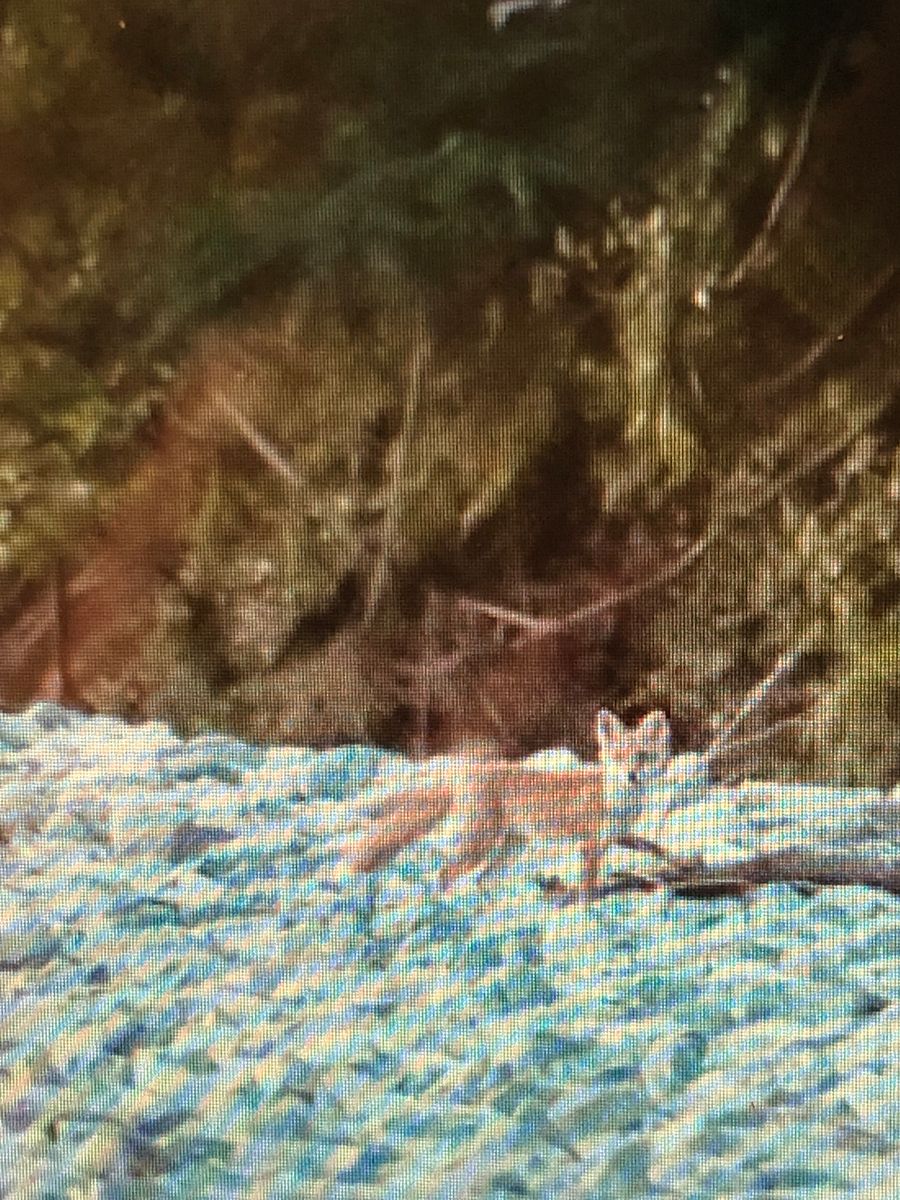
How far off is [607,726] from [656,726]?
32 millimetres

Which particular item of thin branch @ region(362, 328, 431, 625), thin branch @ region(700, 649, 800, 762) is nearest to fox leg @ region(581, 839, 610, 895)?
thin branch @ region(700, 649, 800, 762)

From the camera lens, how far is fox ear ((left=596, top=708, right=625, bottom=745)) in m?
0.69

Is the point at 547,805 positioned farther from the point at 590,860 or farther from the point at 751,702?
the point at 751,702

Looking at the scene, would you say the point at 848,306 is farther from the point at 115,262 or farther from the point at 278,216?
the point at 115,262

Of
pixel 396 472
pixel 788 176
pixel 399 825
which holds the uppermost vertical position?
pixel 788 176

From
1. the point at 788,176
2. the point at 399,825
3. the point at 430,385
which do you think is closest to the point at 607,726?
the point at 399,825

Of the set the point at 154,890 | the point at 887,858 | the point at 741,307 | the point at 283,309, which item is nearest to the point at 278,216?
the point at 283,309

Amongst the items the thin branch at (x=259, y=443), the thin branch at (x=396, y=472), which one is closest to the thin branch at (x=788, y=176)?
the thin branch at (x=396, y=472)

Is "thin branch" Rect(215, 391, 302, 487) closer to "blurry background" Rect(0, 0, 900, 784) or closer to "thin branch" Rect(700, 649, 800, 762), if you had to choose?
"blurry background" Rect(0, 0, 900, 784)

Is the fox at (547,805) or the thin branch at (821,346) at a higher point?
the thin branch at (821,346)

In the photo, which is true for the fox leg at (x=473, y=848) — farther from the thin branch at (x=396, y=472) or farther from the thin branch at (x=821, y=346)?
the thin branch at (x=821, y=346)

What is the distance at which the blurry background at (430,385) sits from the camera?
68cm

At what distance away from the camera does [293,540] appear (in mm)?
704

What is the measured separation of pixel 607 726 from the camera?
690mm
